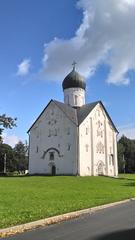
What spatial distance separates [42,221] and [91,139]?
2249 inches

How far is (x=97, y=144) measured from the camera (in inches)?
2793

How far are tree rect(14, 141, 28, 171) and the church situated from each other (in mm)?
35467

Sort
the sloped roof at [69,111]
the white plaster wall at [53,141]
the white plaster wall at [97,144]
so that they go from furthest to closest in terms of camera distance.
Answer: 1. the sloped roof at [69,111]
2. the white plaster wall at [97,144]
3. the white plaster wall at [53,141]

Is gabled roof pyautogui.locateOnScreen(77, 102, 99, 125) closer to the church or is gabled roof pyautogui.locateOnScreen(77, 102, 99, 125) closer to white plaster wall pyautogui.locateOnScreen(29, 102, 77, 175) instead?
the church

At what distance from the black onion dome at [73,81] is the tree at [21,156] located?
38.7 meters

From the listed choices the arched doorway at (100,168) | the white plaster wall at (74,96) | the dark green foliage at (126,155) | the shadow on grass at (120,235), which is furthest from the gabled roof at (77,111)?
the shadow on grass at (120,235)

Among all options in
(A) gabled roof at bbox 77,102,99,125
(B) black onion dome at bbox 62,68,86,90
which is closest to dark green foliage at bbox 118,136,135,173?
Answer: (A) gabled roof at bbox 77,102,99,125

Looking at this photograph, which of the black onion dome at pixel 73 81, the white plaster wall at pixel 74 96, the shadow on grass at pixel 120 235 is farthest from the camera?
the black onion dome at pixel 73 81

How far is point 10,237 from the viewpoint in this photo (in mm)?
10414

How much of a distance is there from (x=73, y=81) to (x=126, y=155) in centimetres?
5195

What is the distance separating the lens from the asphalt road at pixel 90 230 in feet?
32.9

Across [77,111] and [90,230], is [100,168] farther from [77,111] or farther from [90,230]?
[90,230]

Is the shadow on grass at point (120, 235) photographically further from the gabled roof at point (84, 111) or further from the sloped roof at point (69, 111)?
the gabled roof at point (84, 111)

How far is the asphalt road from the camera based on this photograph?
1002cm
